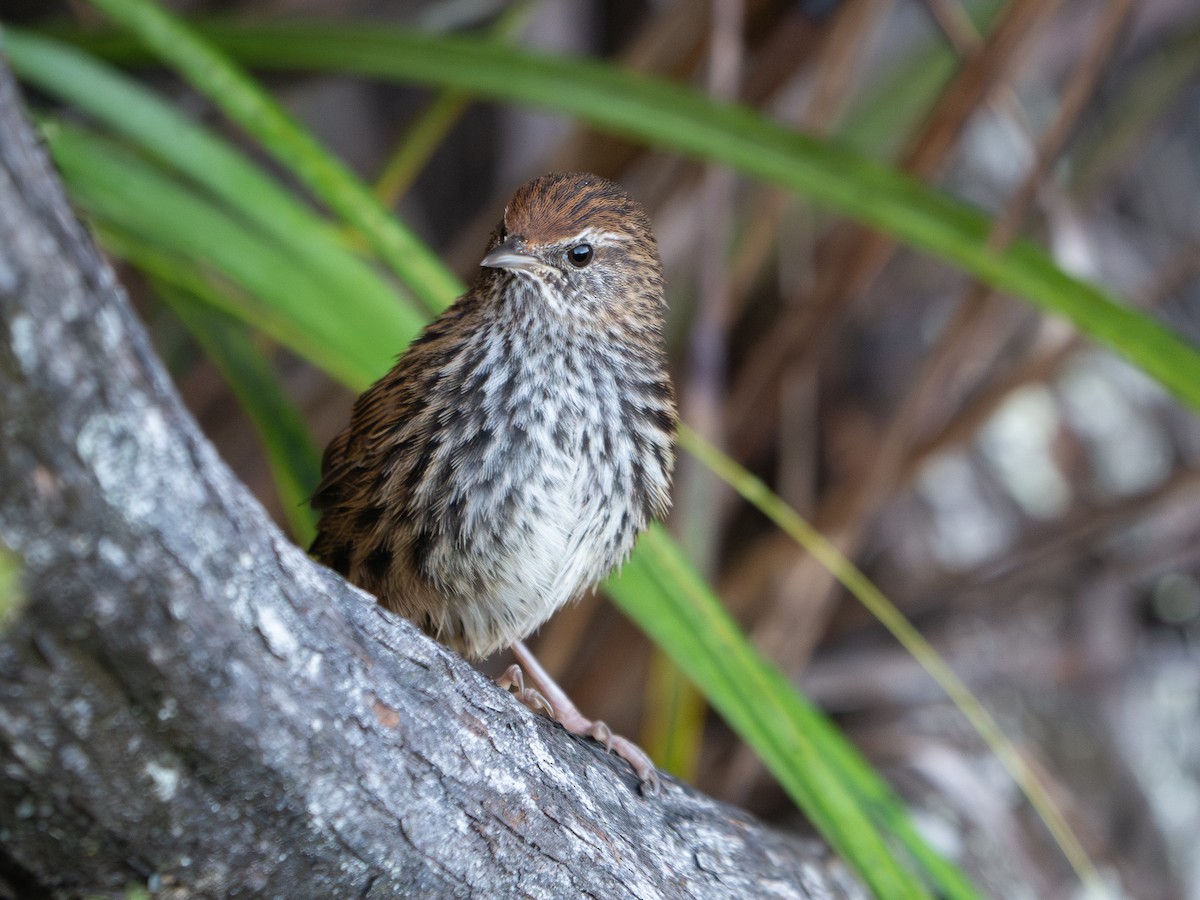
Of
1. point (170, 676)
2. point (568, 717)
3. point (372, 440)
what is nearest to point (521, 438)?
A: point (372, 440)

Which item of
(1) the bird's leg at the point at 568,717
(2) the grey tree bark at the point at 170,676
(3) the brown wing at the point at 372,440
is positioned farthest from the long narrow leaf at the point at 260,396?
(2) the grey tree bark at the point at 170,676

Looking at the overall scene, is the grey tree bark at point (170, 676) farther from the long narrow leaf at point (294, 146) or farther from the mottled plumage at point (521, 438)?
the long narrow leaf at point (294, 146)

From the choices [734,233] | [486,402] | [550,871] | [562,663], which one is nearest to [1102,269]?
[734,233]

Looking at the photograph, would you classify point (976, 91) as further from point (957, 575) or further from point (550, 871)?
point (550, 871)

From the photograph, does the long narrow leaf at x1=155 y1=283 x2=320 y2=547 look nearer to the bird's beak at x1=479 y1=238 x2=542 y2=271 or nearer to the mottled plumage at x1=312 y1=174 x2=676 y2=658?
the mottled plumage at x1=312 y1=174 x2=676 y2=658

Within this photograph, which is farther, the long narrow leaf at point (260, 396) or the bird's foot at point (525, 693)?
the long narrow leaf at point (260, 396)

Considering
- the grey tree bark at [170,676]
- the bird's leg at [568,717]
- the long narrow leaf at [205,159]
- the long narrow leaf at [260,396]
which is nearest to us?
the grey tree bark at [170,676]

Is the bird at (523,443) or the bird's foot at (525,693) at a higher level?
A: the bird at (523,443)

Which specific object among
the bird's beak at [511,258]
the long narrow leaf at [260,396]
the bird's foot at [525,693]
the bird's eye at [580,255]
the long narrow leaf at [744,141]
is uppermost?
the long narrow leaf at [744,141]

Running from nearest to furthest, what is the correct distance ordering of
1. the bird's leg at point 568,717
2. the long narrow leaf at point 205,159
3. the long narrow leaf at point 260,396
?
the bird's leg at point 568,717, the long narrow leaf at point 205,159, the long narrow leaf at point 260,396
